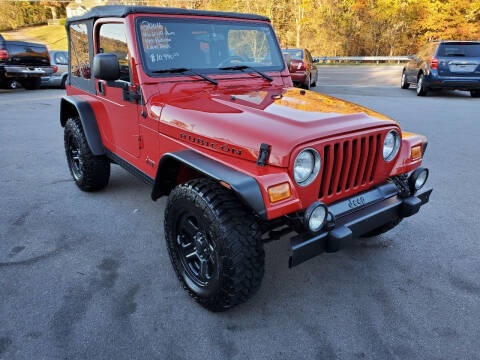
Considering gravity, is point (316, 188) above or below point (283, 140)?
below

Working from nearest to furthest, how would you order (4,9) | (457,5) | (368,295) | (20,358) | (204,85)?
(20,358)
(368,295)
(204,85)
(457,5)
(4,9)

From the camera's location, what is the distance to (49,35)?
44094 mm

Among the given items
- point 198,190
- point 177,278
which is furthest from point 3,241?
point 198,190

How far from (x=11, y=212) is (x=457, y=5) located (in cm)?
3059

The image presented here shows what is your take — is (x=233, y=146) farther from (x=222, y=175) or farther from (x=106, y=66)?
(x=106, y=66)

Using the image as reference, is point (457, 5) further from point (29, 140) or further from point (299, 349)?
point (299, 349)

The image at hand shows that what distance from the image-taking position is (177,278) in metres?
2.84

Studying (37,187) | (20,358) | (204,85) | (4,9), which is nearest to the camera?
(20,358)

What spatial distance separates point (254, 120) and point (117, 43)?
1.64 meters

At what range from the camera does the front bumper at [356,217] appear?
7.09ft

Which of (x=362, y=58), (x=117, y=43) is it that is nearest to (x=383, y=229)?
(x=117, y=43)

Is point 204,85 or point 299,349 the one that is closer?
point 299,349

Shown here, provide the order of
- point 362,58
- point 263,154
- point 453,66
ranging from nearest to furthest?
point 263,154 → point 453,66 → point 362,58

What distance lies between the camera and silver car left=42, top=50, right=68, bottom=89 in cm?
1359
